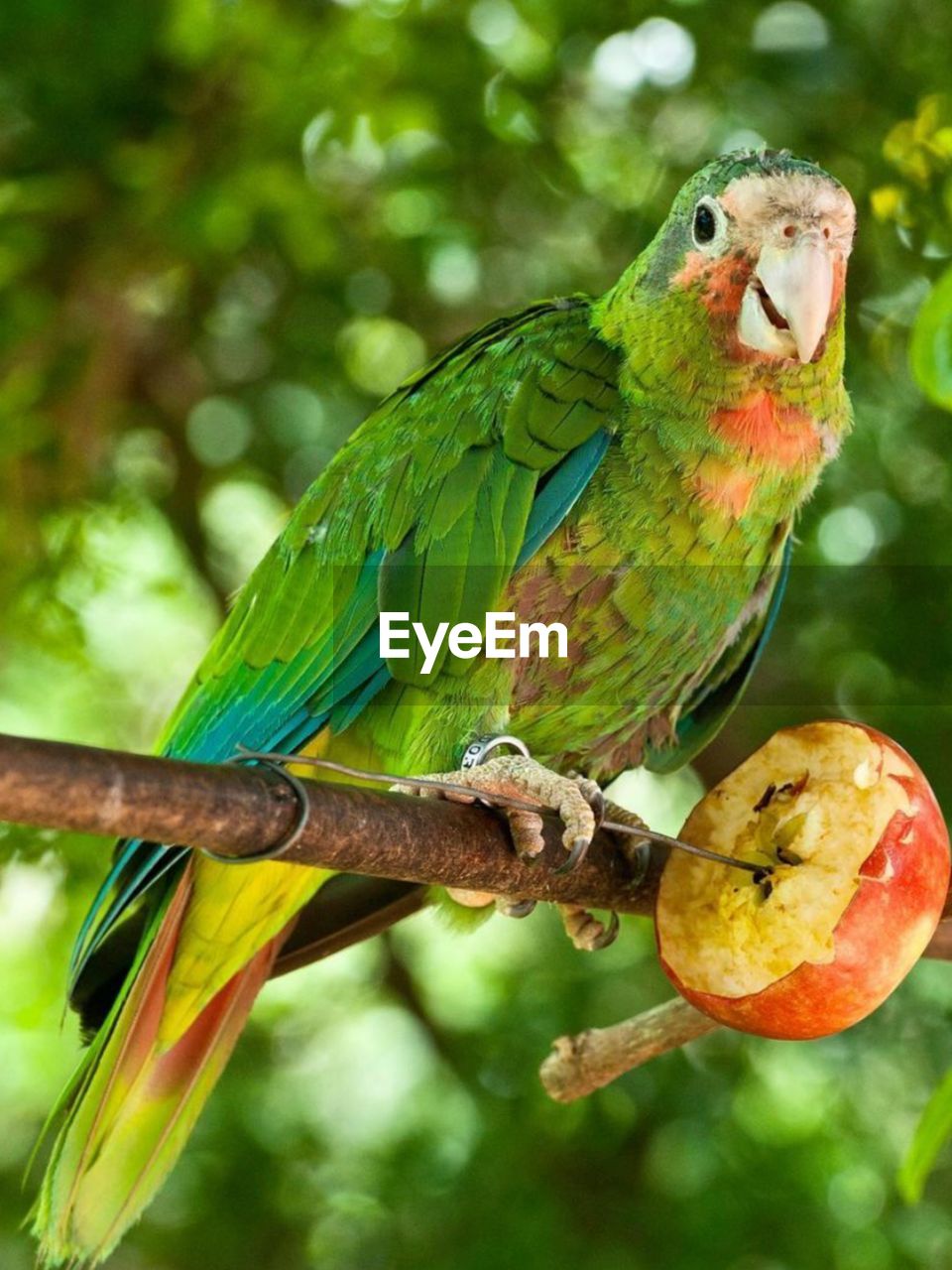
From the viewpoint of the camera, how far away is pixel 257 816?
1.06 m

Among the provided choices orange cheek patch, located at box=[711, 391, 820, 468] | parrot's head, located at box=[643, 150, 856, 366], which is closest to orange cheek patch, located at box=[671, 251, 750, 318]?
parrot's head, located at box=[643, 150, 856, 366]

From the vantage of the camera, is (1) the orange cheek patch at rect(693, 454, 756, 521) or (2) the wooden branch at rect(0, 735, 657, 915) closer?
(2) the wooden branch at rect(0, 735, 657, 915)

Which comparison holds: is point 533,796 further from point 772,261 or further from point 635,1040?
point 772,261

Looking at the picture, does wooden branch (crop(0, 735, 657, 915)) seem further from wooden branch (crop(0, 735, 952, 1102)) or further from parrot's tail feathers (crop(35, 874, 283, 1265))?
parrot's tail feathers (crop(35, 874, 283, 1265))

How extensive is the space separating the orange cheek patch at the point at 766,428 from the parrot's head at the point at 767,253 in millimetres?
62

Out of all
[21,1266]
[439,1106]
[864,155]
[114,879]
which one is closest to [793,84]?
[864,155]

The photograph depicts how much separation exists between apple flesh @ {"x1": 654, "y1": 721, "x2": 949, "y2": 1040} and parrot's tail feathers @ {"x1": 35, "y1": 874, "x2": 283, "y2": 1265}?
0.70 m

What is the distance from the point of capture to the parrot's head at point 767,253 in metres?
1.62

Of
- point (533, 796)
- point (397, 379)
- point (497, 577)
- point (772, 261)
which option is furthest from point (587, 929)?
point (397, 379)

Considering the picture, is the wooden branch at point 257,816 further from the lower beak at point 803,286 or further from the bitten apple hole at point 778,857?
the lower beak at point 803,286

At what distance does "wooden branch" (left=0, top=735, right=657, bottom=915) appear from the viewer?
0.93 m

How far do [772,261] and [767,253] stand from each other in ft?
0.06

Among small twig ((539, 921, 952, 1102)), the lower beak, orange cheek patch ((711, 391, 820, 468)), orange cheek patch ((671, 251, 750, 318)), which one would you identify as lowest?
small twig ((539, 921, 952, 1102))

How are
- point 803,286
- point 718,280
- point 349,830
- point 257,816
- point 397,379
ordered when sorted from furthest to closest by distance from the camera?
1. point 397,379
2. point 718,280
3. point 803,286
4. point 349,830
5. point 257,816
